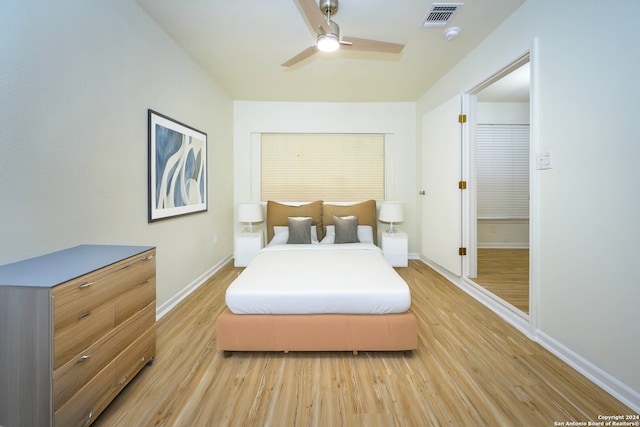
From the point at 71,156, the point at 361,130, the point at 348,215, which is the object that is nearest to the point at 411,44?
the point at 361,130

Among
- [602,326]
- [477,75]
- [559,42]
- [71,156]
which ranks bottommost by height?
[602,326]

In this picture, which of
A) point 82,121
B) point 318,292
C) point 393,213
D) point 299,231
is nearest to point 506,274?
point 393,213

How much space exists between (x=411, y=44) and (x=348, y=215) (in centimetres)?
225

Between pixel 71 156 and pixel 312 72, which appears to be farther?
pixel 312 72

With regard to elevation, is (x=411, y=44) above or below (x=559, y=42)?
above

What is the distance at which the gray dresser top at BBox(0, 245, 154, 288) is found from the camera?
Result: 42.1 inches

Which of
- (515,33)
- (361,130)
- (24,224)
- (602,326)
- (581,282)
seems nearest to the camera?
(24,224)

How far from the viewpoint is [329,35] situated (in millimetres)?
1875

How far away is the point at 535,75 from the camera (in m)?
2.00

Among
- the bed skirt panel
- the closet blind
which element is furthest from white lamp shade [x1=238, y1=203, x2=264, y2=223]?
the closet blind

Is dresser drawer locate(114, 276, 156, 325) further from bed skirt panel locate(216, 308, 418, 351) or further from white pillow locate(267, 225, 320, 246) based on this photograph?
white pillow locate(267, 225, 320, 246)

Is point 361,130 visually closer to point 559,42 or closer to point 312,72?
point 312,72

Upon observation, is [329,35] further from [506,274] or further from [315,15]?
[506,274]

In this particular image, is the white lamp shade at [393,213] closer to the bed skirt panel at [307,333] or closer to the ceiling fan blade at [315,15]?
the bed skirt panel at [307,333]
